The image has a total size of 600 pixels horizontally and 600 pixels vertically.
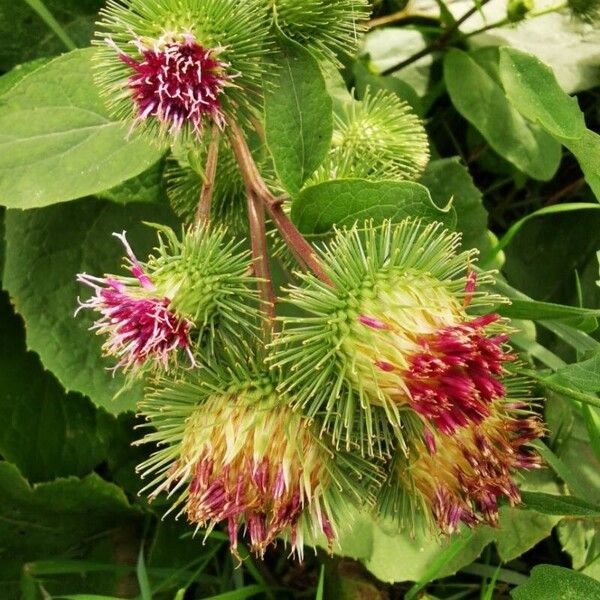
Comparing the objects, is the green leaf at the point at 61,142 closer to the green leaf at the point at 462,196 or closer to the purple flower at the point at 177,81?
the purple flower at the point at 177,81

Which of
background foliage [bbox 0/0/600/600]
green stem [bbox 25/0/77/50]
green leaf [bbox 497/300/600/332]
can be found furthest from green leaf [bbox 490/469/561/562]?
green stem [bbox 25/0/77/50]

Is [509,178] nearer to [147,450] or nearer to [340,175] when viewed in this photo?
[340,175]

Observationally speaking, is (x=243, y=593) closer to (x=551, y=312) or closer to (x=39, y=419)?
(x=39, y=419)

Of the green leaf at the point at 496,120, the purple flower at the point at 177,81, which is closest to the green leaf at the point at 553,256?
the green leaf at the point at 496,120

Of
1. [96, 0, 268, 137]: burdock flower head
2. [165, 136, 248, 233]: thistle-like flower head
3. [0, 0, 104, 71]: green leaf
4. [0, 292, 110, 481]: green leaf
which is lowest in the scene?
[0, 292, 110, 481]: green leaf

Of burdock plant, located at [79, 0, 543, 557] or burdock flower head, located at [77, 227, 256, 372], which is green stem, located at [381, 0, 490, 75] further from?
burdock flower head, located at [77, 227, 256, 372]

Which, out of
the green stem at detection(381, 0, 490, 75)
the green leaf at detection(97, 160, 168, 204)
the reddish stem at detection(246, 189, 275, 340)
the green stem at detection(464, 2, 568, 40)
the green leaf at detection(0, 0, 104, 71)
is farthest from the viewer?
the green stem at detection(381, 0, 490, 75)
